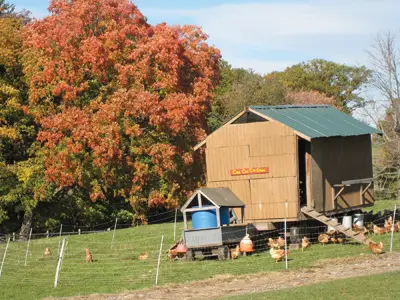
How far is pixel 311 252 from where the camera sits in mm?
27109

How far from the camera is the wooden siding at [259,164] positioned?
2911 cm

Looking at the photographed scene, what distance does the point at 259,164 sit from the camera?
1169 inches

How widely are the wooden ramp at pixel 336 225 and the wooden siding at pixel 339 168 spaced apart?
2.24 feet

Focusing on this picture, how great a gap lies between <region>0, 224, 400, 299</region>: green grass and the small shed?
1.87 meters

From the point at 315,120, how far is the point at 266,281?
11.5 metres

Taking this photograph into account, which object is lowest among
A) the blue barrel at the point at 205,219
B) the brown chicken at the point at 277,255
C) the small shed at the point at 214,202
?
the brown chicken at the point at 277,255

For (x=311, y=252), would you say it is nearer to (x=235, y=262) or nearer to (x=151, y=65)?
(x=235, y=262)

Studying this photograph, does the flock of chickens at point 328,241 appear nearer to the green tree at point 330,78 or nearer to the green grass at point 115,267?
the green grass at point 115,267

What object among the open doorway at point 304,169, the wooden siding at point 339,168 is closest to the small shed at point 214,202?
the open doorway at point 304,169

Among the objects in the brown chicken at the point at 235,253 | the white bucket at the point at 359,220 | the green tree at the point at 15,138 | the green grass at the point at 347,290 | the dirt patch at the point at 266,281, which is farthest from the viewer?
the green tree at the point at 15,138

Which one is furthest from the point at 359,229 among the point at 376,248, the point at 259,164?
the point at 376,248

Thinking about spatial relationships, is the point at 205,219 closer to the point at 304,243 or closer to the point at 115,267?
the point at 115,267

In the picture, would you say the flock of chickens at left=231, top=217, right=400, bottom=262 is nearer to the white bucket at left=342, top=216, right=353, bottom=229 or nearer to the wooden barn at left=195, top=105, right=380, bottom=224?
the white bucket at left=342, top=216, right=353, bottom=229

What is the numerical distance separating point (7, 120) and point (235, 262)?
18819 millimetres
